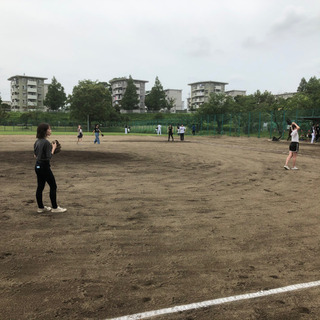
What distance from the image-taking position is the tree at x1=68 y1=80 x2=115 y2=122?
66938mm

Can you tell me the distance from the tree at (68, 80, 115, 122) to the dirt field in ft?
200

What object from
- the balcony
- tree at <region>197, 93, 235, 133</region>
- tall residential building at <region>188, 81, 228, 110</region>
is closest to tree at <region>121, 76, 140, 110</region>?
tall residential building at <region>188, 81, 228, 110</region>

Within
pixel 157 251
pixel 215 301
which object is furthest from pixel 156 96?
pixel 215 301

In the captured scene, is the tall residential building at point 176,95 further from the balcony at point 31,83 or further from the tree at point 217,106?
the tree at point 217,106

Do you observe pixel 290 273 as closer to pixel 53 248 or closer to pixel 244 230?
pixel 244 230

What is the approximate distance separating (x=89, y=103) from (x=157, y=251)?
66222mm

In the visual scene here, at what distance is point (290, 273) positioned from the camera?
372 centimetres

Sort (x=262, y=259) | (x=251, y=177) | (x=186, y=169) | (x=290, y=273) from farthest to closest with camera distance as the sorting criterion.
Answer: (x=186, y=169) → (x=251, y=177) → (x=262, y=259) → (x=290, y=273)

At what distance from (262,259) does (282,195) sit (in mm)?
4143

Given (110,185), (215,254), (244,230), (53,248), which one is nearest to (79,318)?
(53,248)

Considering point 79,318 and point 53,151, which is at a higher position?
point 53,151

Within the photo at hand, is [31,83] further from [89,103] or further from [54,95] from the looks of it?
[89,103]

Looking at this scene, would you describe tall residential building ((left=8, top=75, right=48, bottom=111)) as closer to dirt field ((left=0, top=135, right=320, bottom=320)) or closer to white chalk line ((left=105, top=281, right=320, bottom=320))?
dirt field ((left=0, top=135, right=320, bottom=320))

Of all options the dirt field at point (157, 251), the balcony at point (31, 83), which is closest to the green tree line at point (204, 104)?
the balcony at point (31, 83)
